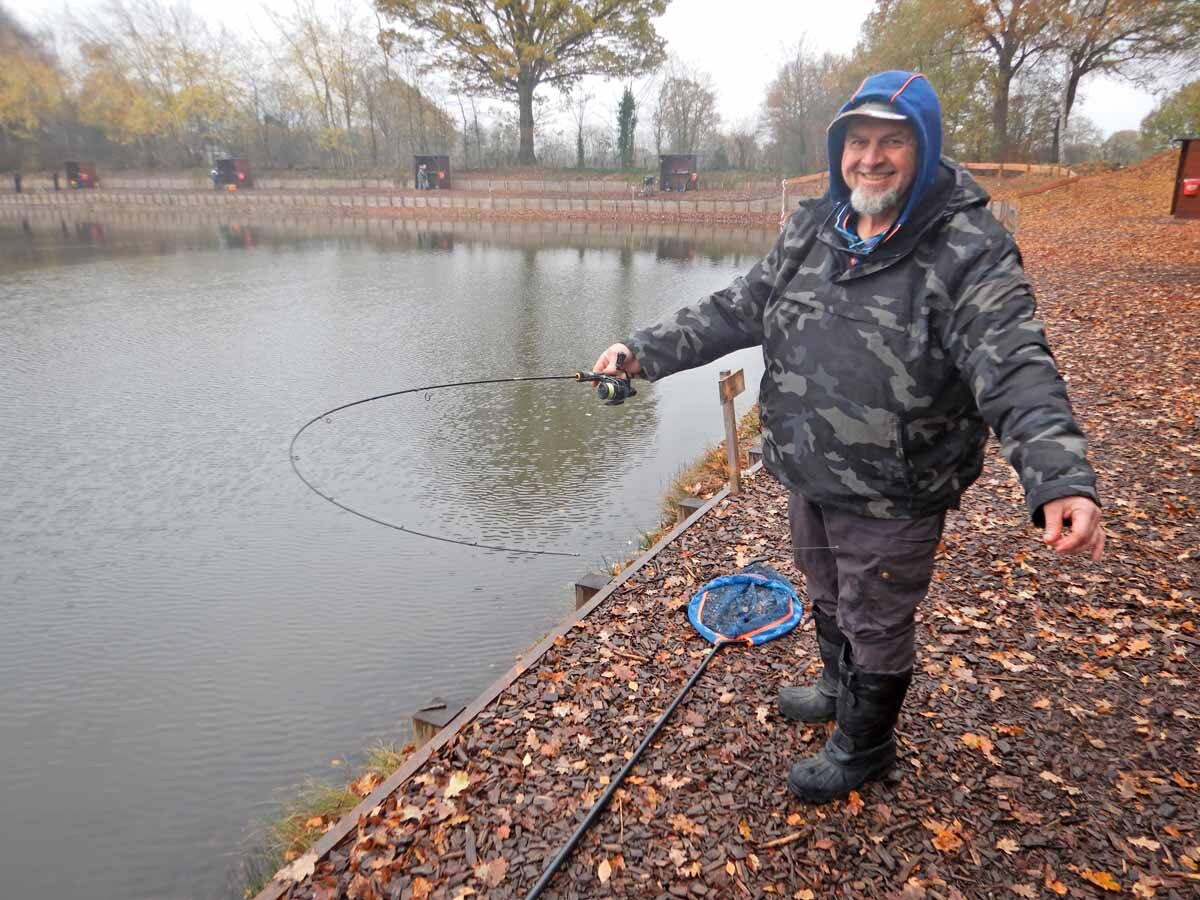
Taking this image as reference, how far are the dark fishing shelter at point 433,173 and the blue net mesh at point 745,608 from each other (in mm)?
45036

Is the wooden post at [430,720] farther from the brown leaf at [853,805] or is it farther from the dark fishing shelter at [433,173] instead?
the dark fishing shelter at [433,173]

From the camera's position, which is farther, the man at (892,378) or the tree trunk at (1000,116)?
the tree trunk at (1000,116)

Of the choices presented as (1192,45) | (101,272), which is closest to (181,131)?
(101,272)

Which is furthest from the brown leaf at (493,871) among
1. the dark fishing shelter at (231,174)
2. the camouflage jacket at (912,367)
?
the dark fishing shelter at (231,174)

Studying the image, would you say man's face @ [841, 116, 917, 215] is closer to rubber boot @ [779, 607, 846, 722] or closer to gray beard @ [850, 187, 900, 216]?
gray beard @ [850, 187, 900, 216]

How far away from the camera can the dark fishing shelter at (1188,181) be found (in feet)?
50.4

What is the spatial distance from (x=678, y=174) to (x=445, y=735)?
141 ft

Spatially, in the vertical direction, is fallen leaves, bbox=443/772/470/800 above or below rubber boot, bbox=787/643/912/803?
below

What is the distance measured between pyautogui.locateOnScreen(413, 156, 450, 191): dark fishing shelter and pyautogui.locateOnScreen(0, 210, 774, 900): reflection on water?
32.9m

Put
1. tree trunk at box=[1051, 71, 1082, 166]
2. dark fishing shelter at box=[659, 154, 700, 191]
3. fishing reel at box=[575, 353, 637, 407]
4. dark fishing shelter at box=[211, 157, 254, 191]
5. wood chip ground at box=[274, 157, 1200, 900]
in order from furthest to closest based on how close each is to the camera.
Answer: dark fishing shelter at box=[211, 157, 254, 191], dark fishing shelter at box=[659, 154, 700, 191], tree trunk at box=[1051, 71, 1082, 166], fishing reel at box=[575, 353, 637, 407], wood chip ground at box=[274, 157, 1200, 900]

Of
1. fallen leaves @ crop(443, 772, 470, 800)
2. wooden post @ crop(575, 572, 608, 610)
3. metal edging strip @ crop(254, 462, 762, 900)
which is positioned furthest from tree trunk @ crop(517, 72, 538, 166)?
fallen leaves @ crop(443, 772, 470, 800)

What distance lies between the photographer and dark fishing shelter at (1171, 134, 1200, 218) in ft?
50.4

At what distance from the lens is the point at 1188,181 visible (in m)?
15.8

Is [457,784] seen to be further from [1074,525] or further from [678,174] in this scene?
[678,174]
